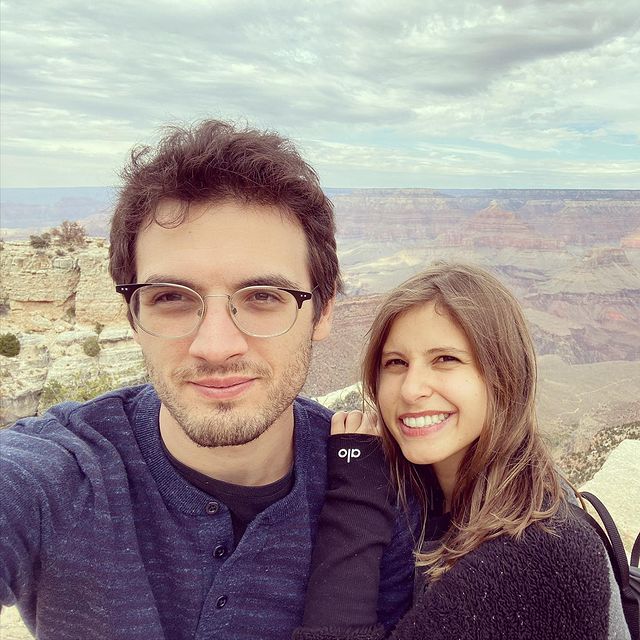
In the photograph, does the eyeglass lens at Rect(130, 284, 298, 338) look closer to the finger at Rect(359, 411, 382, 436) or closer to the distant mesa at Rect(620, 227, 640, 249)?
the finger at Rect(359, 411, 382, 436)

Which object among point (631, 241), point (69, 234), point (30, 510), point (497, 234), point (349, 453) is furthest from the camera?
point (497, 234)

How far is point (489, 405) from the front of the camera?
196 cm

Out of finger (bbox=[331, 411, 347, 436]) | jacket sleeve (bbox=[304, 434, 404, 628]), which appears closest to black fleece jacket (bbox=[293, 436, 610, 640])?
jacket sleeve (bbox=[304, 434, 404, 628])

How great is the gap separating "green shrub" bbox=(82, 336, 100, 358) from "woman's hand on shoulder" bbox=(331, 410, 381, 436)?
16.7m

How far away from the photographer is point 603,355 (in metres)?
46.8

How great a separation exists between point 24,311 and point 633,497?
710 inches

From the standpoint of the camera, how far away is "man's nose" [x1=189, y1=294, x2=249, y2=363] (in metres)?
1.52

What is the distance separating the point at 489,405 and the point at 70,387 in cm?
1634

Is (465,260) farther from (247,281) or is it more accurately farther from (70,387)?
(70,387)

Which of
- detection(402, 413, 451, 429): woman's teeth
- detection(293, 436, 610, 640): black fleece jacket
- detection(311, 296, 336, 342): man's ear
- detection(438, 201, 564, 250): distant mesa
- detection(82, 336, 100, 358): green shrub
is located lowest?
detection(82, 336, 100, 358): green shrub

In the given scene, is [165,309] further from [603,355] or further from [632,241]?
[632,241]

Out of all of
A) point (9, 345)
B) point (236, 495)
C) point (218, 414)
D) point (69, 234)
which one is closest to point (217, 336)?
point (218, 414)

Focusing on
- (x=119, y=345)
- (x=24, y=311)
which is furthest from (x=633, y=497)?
(x=24, y=311)

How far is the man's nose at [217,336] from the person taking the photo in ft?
4.99
